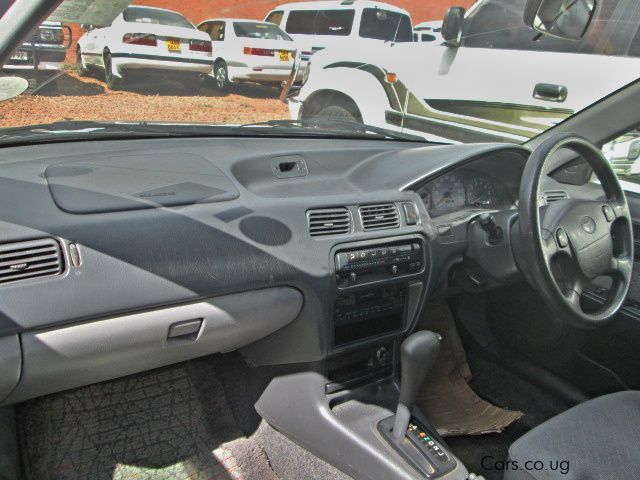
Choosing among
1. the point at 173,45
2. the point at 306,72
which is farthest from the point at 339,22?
the point at 173,45

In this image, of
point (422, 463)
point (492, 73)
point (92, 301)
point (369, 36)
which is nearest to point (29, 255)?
point (92, 301)

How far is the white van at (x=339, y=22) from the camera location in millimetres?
5016

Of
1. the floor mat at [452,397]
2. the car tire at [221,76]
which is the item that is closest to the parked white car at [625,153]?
the floor mat at [452,397]

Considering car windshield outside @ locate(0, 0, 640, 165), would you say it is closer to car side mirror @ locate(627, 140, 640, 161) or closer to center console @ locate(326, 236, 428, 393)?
car side mirror @ locate(627, 140, 640, 161)

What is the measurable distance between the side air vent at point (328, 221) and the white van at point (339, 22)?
9.82 feet

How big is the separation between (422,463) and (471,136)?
2484 mm

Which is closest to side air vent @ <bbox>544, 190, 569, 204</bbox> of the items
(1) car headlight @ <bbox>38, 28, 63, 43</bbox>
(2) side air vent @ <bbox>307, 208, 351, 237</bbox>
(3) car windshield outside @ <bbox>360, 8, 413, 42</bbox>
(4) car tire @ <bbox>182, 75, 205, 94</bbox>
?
(2) side air vent @ <bbox>307, 208, 351, 237</bbox>

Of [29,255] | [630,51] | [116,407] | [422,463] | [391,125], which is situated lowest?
[116,407]

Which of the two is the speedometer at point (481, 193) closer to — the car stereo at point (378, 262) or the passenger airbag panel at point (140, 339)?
the car stereo at point (378, 262)

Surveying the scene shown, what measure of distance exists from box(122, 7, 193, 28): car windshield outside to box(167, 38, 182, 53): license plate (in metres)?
0.07

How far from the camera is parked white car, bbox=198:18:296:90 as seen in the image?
336 centimetres

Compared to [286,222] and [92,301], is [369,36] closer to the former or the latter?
[286,222]

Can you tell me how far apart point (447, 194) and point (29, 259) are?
160 centimetres

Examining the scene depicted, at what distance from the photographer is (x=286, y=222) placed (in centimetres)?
193
